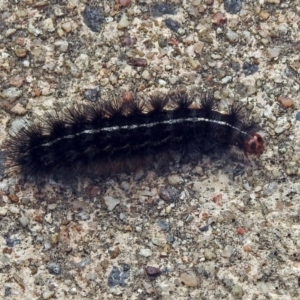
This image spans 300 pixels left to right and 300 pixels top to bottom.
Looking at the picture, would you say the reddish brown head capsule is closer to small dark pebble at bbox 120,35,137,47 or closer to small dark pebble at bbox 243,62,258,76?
small dark pebble at bbox 243,62,258,76

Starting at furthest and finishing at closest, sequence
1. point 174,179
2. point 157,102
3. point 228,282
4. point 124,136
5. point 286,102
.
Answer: point 286,102
point 174,179
point 157,102
point 228,282
point 124,136

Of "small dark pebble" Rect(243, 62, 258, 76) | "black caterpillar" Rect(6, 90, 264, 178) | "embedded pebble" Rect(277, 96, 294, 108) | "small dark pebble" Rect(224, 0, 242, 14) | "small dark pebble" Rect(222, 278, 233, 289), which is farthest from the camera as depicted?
"small dark pebble" Rect(224, 0, 242, 14)

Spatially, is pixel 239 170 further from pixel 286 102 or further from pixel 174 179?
pixel 286 102

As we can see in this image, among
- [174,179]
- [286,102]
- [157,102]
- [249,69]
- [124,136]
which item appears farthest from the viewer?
[249,69]

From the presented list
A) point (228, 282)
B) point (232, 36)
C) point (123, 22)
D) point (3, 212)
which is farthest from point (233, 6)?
point (3, 212)

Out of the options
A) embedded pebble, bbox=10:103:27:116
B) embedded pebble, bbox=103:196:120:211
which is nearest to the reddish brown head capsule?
embedded pebble, bbox=103:196:120:211

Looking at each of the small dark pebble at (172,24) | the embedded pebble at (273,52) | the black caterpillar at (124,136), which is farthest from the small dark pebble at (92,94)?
the embedded pebble at (273,52)

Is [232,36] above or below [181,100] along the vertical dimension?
above

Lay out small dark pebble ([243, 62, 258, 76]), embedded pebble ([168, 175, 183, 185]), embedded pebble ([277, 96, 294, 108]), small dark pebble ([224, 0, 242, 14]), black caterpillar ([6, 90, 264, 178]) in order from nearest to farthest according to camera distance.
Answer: black caterpillar ([6, 90, 264, 178])
embedded pebble ([168, 175, 183, 185])
embedded pebble ([277, 96, 294, 108])
small dark pebble ([243, 62, 258, 76])
small dark pebble ([224, 0, 242, 14])
